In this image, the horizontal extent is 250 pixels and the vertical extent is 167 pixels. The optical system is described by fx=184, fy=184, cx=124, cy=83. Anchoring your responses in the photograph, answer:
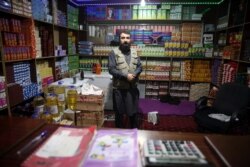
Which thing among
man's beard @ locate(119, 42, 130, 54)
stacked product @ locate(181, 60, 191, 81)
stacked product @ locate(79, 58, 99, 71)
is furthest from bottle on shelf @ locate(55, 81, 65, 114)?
stacked product @ locate(181, 60, 191, 81)

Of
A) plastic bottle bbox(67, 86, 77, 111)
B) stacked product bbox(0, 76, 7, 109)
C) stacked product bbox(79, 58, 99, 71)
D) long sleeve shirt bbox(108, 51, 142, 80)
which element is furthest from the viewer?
stacked product bbox(79, 58, 99, 71)

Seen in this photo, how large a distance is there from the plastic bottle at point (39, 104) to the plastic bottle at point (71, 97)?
1.20ft

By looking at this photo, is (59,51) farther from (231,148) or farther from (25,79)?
(231,148)

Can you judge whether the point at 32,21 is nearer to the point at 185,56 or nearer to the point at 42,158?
the point at 42,158

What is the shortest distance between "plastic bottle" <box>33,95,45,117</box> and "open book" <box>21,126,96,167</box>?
1595mm

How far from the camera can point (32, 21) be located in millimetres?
2531

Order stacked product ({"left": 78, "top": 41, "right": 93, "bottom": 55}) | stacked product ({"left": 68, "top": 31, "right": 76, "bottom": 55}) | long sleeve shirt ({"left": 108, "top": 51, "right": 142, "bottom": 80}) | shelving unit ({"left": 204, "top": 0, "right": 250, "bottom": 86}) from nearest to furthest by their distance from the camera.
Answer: long sleeve shirt ({"left": 108, "top": 51, "right": 142, "bottom": 80}) → shelving unit ({"left": 204, "top": 0, "right": 250, "bottom": 86}) → stacked product ({"left": 68, "top": 31, "right": 76, "bottom": 55}) → stacked product ({"left": 78, "top": 41, "right": 93, "bottom": 55})

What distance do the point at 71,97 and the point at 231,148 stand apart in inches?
92.7

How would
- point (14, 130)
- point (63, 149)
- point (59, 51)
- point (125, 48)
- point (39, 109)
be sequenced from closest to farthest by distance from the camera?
point (63, 149)
point (14, 130)
point (39, 109)
point (125, 48)
point (59, 51)

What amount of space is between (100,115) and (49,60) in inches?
54.9

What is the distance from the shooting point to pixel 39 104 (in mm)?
2600

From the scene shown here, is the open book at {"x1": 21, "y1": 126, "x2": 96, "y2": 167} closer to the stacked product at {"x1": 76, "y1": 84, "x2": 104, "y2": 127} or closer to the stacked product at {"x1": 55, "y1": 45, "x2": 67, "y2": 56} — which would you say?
the stacked product at {"x1": 76, "y1": 84, "x2": 104, "y2": 127}

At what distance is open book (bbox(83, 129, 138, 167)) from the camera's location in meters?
0.76

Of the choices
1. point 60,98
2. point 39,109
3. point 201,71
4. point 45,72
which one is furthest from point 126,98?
point 201,71
